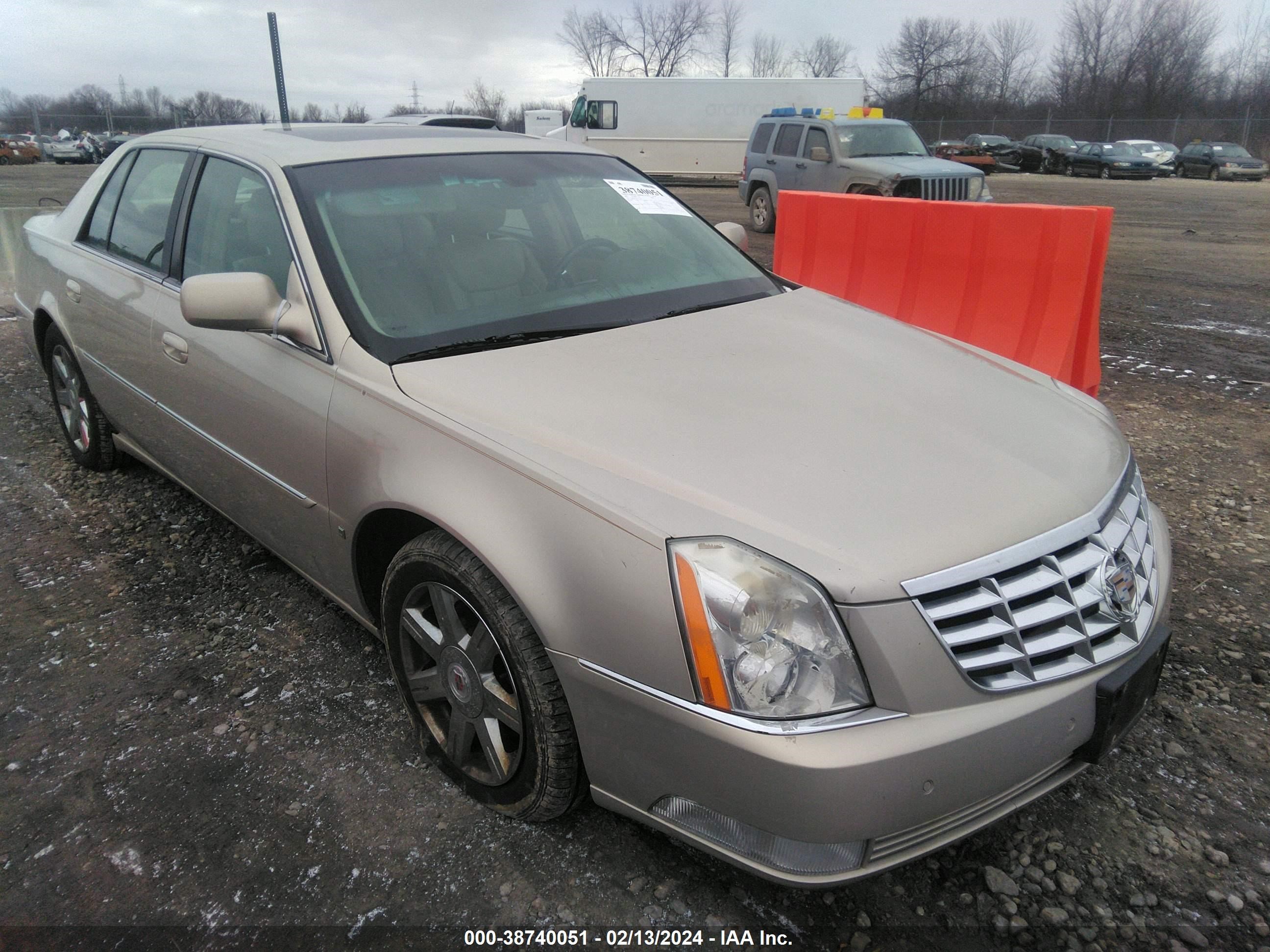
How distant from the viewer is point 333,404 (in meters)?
2.37

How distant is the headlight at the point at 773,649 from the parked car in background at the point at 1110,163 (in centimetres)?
3446

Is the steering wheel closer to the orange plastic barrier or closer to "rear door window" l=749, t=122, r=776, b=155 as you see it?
the orange plastic barrier

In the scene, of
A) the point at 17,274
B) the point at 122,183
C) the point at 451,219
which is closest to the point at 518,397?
the point at 451,219

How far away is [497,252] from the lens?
2.75 metres

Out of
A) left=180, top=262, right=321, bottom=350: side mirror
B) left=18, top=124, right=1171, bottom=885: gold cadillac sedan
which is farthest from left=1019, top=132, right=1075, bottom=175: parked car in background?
left=180, top=262, right=321, bottom=350: side mirror

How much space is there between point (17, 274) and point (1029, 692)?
5.35 metres

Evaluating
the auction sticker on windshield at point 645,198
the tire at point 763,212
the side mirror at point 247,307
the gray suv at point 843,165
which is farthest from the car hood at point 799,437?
the tire at point 763,212

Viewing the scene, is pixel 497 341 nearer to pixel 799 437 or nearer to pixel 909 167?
pixel 799 437

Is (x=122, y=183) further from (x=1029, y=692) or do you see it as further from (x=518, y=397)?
(x=1029, y=692)

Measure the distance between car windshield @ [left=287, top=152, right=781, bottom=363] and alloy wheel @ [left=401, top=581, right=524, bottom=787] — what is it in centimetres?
68

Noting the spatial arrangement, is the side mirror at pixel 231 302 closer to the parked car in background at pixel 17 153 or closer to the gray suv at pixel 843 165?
the gray suv at pixel 843 165

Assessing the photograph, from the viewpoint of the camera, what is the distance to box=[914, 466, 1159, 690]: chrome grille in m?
1.67

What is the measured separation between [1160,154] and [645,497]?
35984 millimetres

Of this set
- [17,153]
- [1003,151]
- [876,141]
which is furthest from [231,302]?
[17,153]
